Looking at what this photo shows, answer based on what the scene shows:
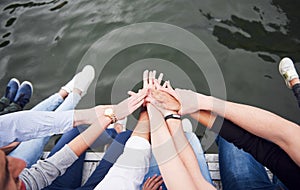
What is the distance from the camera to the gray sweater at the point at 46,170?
1.40m

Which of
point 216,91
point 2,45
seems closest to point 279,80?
point 216,91

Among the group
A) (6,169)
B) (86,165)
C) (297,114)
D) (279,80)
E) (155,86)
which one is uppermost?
(6,169)

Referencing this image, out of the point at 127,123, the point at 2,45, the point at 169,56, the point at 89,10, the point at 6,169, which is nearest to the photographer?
the point at 6,169

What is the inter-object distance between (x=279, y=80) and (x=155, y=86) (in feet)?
4.51

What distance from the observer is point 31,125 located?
1.78 meters

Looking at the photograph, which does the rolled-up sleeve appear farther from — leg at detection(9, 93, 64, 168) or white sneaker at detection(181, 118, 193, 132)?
white sneaker at detection(181, 118, 193, 132)

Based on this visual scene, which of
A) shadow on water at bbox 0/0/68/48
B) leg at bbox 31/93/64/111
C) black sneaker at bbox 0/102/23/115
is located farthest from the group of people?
shadow on water at bbox 0/0/68/48

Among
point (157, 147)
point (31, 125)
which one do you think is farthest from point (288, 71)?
point (31, 125)

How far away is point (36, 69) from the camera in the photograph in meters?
3.24

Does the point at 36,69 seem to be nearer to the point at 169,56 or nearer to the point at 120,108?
the point at 169,56

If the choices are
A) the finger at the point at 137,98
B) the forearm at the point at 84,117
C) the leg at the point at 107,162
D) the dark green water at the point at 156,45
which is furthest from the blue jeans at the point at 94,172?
the dark green water at the point at 156,45

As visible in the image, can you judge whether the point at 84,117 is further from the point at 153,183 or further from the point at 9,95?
the point at 9,95

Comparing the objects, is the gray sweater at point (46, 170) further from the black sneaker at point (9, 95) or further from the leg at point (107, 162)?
the black sneaker at point (9, 95)

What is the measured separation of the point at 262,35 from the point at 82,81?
176 centimetres
